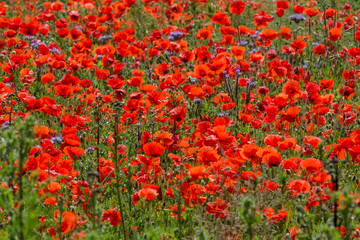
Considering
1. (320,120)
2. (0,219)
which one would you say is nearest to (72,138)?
(0,219)

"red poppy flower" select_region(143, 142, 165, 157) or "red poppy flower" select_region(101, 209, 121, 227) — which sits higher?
"red poppy flower" select_region(143, 142, 165, 157)

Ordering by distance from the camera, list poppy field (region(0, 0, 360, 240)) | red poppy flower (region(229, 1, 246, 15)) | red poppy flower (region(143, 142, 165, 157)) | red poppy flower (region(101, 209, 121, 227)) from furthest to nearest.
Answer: red poppy flower (region(229, 1, 246, 15))
red poppy flower (region(143, 142, 165, 157))
red poppy flower (region(101, 209, 121, 227))
poppy field (region(0, 0, 360, 240))

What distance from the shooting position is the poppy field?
2.09m

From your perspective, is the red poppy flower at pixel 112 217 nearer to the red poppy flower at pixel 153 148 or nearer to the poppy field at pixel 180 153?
the poppy field at pixel 180 153

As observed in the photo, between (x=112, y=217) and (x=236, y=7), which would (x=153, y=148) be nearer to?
(x=112, y=217)

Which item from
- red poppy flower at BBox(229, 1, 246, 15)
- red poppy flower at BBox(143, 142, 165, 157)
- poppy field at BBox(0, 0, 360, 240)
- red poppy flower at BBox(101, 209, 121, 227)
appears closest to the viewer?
poppy field at BBox(0, 0, 360, 240)

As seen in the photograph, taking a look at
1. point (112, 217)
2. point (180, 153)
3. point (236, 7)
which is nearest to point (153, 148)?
point (180, 153)

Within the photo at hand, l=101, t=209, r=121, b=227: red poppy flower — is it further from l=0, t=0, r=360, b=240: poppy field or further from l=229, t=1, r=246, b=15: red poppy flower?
l=229, t=1, r=246, b=15: red poppy flower

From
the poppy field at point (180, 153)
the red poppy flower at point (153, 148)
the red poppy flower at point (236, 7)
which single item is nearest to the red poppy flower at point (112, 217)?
the poppy field at point (180, 153)

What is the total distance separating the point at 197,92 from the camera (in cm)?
364

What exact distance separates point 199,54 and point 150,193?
2.32m

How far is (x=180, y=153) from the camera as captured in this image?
286 cm

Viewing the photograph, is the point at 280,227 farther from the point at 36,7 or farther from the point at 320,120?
the point at 36,7

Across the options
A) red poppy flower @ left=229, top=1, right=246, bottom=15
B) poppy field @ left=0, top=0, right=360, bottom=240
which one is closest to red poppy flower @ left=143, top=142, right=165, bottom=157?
poppy field @ left=0, top=0, right=360, bottom=240
